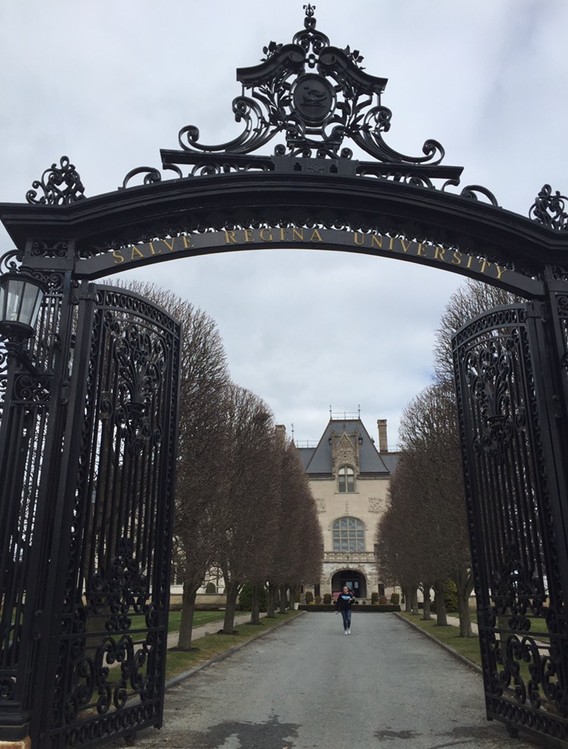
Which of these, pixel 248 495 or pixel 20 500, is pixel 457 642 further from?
pixel 20 500

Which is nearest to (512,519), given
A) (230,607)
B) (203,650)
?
(203,650)

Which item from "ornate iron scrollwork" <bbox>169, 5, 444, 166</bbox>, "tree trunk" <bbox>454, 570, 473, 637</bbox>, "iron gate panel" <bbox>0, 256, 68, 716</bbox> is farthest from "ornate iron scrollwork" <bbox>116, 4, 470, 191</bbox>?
"tree trunk" <bbox>454, 570, 473, 637</bbox>

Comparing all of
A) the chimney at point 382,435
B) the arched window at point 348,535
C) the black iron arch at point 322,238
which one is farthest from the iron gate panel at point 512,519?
the chimney at point 382,435

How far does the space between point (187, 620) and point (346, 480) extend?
163ft

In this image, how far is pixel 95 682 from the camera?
5.81 meters

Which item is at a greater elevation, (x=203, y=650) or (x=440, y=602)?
(x=440, y=602)

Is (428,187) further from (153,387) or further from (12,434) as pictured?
(12,434)

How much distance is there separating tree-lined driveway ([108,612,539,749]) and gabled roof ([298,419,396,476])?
4882 centimetres

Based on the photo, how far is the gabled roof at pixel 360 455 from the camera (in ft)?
214

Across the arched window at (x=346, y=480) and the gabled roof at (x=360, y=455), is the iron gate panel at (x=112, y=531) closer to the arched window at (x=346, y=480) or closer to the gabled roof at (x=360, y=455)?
the arched window at (x=346, y=480)

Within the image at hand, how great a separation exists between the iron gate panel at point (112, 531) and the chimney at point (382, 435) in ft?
211

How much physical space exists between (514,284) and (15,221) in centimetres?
521

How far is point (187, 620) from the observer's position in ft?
51.7

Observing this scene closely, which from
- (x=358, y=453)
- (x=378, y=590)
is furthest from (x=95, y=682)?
(x=358, y=453)
